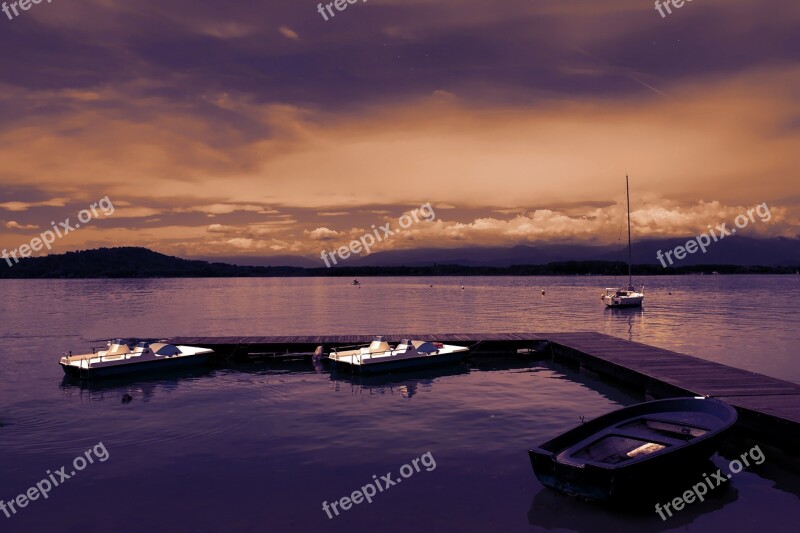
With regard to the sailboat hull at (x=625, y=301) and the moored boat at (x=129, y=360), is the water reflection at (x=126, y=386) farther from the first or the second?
the sailboat hull at (x=625, y=301)

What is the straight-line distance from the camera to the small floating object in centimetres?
1375

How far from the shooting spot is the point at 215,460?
17.8 metres

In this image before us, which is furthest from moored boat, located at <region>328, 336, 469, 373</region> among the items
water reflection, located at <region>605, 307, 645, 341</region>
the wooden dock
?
water reflection, located at <region>605, 307, 645, 341</region>

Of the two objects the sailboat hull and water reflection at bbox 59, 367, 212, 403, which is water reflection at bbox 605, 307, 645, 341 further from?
water reflection at bbox 59, 367, 212, 403

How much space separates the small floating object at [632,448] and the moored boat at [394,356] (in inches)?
621

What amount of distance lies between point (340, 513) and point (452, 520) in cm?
265

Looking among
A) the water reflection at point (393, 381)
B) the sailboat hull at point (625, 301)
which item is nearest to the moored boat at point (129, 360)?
the water reflection at point (393, 381)

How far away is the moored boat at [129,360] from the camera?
30547 mm

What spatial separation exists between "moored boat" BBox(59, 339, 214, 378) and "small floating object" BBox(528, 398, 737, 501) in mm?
24031

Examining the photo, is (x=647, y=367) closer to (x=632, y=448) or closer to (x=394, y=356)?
(x=632, y=448)

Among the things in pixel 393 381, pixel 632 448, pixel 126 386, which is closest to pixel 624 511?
pixel 632 448

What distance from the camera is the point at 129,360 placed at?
103ft

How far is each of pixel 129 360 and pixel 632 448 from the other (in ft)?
83.8

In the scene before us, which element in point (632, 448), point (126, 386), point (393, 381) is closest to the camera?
point (632, 448)
